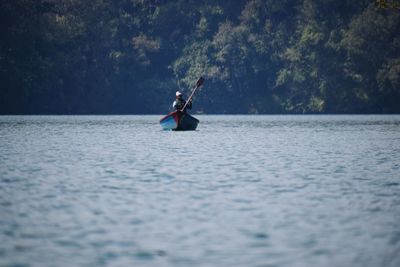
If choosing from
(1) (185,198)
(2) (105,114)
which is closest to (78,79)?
(2) (105,114)

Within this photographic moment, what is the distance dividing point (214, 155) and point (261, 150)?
325cm

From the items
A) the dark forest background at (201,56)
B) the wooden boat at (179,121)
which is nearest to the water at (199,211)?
the wooden boat at (179,121)

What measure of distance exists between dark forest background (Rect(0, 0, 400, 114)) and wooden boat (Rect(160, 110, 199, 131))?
4837cm

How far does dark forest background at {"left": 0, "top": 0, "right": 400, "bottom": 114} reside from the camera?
98000mm

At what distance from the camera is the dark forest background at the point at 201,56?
98.0 metres

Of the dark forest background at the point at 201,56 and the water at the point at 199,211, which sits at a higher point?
the dark forest background at the point at 201,56

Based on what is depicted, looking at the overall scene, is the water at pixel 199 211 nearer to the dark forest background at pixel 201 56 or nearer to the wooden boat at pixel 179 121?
the wooden boat at pixel 179 121

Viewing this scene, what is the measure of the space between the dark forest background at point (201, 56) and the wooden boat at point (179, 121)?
4837 cm

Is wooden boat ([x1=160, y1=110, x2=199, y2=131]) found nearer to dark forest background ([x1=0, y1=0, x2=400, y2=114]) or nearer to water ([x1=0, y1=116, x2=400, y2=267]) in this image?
water ([x1=0, y1=116, x2=400, y2=267])

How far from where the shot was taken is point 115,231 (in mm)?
12148

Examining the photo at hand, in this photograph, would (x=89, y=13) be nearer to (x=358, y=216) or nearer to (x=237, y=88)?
(x=237, y=88)

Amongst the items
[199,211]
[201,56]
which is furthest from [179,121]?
[201,56]

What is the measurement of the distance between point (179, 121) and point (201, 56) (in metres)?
61.8

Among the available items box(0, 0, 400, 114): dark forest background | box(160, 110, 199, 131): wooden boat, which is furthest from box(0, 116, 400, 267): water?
box(0, 0, 400, 114): dark forest background
